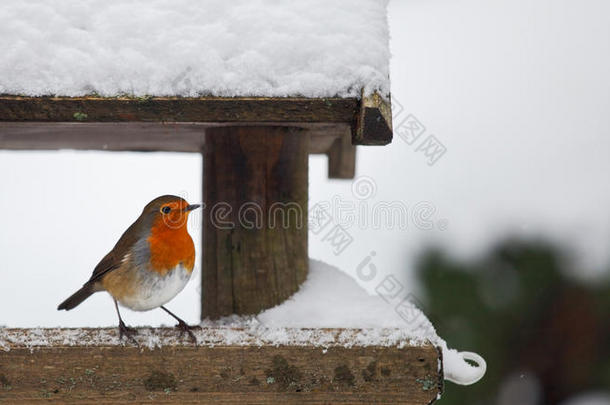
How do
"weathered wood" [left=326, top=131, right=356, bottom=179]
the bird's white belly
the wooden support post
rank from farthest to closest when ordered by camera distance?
"weathered wood" [left=326, top=131, right=356, bottom=179] → the wooden support post → the bird's white belly

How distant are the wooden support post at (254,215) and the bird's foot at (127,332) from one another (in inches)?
17.0

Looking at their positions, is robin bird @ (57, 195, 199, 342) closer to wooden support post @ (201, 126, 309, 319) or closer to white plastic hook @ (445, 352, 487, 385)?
wooden support post @ (201, 126, 309, 319)

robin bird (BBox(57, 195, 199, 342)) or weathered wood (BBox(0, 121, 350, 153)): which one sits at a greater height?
weathered wood (BBox(0, 121, 350, 153))

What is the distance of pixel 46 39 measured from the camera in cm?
178

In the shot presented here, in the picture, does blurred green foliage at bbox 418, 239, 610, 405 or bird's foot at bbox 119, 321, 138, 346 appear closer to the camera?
bird's foot at bbox 119, 321, 138, 346

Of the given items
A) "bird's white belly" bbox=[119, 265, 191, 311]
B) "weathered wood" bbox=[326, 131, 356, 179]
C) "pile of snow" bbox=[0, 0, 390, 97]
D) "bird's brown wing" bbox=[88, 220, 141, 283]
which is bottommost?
"bird's white belly" bbox=[119, 265, 191, 311]

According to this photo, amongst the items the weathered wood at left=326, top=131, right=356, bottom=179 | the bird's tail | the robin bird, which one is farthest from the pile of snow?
the weathered wood at left=326, top=131, right=356, bottom=179

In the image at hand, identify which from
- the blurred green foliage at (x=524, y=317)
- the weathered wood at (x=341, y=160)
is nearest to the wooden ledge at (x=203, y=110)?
the weathered wood at (x=341, y=160)

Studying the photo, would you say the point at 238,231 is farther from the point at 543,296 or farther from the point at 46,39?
the point at 543,296

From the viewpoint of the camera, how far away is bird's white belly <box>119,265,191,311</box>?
6.84 feet

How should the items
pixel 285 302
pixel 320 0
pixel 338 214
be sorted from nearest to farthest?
1. pixel 320 0
2. pixel 285 302
3. pixel 338 214

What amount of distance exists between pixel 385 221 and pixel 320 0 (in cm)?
105

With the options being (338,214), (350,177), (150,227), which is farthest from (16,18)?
(350,177)

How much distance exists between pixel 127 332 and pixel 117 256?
1.28 ft
